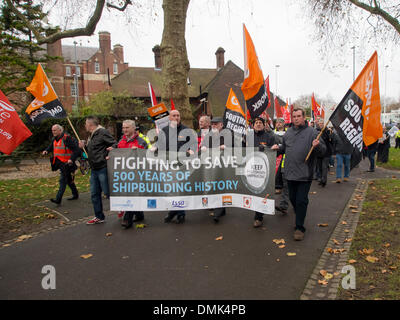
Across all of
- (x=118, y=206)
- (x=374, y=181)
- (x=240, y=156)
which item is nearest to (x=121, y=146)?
(x=118, y=206)

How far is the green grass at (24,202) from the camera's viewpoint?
20.1 ft

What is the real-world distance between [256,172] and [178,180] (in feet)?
4.90

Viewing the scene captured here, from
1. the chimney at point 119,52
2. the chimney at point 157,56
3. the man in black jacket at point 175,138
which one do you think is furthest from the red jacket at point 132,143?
the chimney at point 119,52

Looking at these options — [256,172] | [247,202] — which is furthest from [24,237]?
[256,172]

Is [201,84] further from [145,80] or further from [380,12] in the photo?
[380,12]

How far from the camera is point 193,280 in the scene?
3.63 metres

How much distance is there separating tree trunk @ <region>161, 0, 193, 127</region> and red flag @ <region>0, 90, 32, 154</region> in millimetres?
4754

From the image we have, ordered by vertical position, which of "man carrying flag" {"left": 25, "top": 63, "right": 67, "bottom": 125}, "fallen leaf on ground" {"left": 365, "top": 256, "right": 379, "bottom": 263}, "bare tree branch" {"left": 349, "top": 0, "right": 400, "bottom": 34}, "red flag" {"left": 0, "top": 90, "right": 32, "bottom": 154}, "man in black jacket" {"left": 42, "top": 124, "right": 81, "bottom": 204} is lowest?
"fallen leaf on ground" {"left": 365, "top": 256, "right": 379, "bottom": 263}

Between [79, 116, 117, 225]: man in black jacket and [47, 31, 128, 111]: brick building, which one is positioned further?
[47, 31, 128, 111]: brick building

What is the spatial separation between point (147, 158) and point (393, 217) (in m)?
4.93

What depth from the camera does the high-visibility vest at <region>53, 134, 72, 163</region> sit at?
24.8 feet

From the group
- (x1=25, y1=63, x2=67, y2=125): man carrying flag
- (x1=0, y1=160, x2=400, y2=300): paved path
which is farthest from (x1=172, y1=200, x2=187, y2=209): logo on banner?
(x1=25, y1=63, x2=67, y2=125): man carrying flag

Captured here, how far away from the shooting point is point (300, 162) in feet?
16.0

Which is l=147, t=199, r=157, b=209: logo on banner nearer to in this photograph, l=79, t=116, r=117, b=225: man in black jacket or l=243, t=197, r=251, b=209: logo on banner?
l=79, t=116, r=117, b=225: man in black jacket
